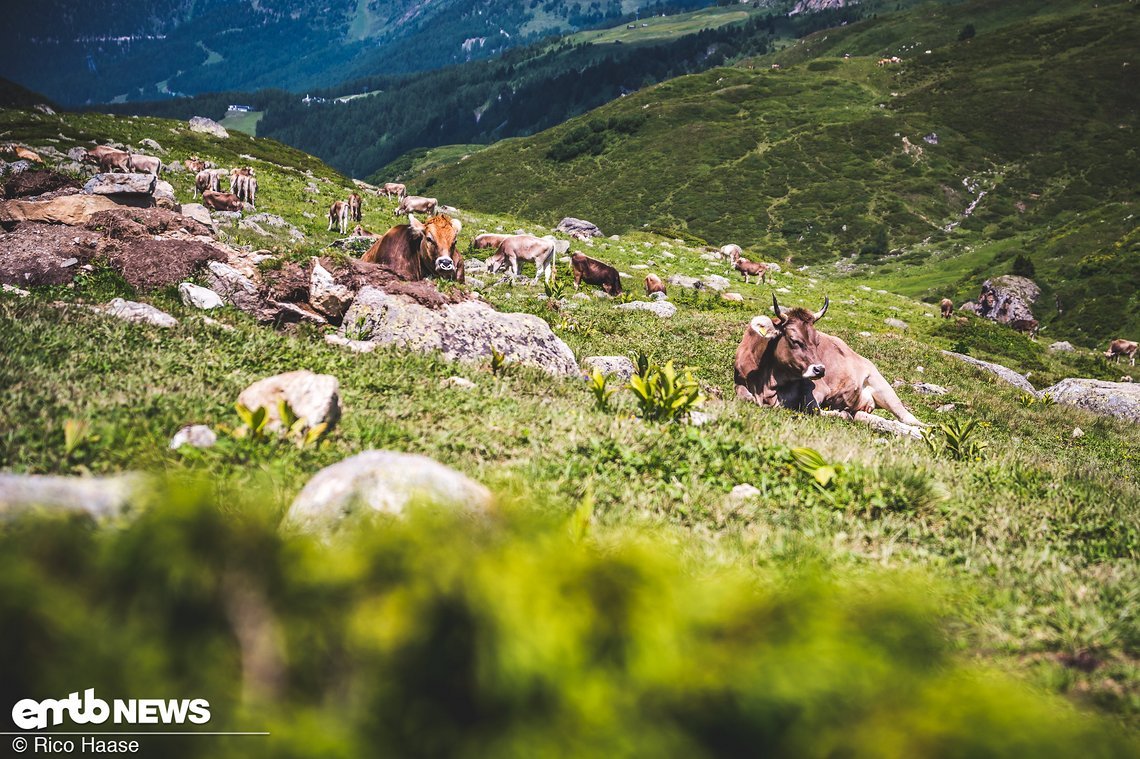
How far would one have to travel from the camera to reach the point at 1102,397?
17.1m

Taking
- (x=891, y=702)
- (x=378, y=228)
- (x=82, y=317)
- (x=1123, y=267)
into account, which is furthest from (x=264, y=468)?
(x=1123, y=267)

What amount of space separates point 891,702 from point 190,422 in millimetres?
5035

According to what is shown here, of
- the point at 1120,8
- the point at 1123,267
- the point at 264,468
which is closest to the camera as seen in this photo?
the point at 264,468

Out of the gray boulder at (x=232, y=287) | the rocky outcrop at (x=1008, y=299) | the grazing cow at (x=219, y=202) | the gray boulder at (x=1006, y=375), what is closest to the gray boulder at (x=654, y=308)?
the gray boulder at (x=1006, y=375)

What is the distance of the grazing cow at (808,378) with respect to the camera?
438 inches

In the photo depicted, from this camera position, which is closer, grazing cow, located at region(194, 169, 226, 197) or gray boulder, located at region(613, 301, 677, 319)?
gray boulder, located at region(613, 301, 677, 319)

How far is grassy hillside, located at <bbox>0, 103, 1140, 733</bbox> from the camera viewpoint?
1.25m

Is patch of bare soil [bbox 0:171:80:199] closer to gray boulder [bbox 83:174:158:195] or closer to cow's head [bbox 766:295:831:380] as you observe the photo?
gray boulder [bbox 83:174:158:195]

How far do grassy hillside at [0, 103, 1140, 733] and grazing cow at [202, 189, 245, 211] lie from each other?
49.1 ft

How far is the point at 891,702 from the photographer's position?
1.23 metres

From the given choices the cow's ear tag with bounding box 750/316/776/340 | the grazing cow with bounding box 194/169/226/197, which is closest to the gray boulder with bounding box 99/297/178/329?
the cow's ear tag with bounding box 750/316/776/340

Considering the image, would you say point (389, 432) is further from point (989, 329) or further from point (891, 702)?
point (989, 329)

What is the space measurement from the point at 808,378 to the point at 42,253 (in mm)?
12883

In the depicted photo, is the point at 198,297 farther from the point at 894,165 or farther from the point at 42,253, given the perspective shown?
the point at 894,165
